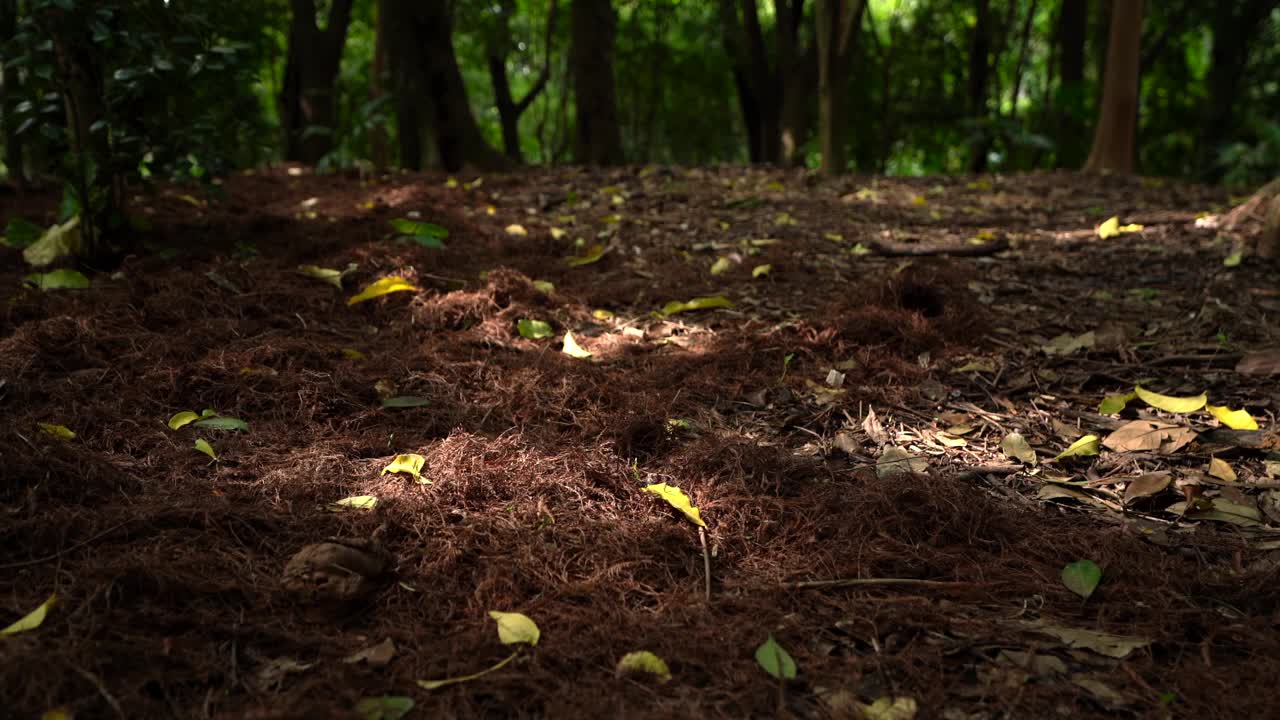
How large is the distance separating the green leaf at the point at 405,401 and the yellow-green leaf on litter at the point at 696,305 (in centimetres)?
113

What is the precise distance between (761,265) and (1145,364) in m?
1.56

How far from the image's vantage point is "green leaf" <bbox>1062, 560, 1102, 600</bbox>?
4.78 ft

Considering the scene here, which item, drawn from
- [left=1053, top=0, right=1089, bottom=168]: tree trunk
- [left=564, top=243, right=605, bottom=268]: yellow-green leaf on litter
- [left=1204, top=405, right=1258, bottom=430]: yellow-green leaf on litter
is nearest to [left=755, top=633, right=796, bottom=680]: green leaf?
[left=1204, top=405, right=1258, bottom=430]: yellow-green leaf on litter

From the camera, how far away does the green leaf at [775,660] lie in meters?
1.25

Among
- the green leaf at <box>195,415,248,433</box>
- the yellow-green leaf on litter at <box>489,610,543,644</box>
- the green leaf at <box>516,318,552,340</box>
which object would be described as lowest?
the yellow-green leaf on litter at <box>489,610,543,644</box>

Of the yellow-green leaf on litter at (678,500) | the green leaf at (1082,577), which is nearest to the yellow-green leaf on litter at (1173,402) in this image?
the green leaf at (1082,577)

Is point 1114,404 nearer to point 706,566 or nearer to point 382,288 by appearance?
point 706,566

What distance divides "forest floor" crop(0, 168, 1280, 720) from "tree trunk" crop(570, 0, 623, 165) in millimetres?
4579

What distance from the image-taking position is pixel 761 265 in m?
3.59

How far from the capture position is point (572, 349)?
2.66m

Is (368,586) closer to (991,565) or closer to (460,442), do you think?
(460,442)

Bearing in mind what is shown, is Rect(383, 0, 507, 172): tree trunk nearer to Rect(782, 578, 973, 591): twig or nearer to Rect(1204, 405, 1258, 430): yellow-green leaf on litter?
Rect(1204, 405, 1258, 430): yellow-green leaf on litter

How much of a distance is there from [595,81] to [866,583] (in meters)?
6.95

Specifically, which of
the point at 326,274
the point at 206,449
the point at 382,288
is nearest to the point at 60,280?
the point at 326,274
